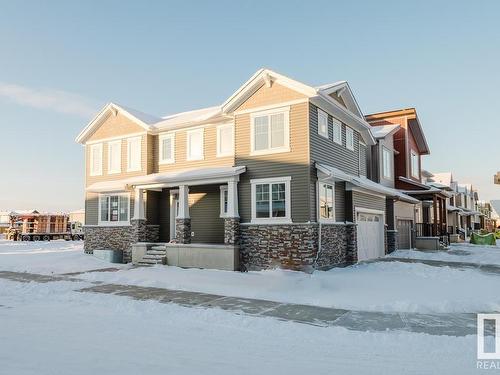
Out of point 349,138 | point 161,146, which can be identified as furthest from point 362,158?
point 161,146

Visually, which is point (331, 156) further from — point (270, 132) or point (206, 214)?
point (206, 214)

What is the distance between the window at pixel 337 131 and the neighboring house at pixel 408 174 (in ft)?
29.2

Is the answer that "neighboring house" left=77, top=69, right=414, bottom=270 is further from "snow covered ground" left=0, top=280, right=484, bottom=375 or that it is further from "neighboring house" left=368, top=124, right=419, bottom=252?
"snow covered ground" left=0, top=280, right=484, bottom=375

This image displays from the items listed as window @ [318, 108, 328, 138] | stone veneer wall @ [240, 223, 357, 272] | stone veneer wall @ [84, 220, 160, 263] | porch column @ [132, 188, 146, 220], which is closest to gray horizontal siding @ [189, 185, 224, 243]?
stone veneer wall @ [84, 220, 160, 263]

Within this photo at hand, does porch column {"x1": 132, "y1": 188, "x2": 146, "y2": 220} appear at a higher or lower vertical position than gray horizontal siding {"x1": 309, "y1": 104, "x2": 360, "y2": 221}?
lower

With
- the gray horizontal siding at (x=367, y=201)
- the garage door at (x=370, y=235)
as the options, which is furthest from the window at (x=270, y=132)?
the garage door at (x=370, y=235)

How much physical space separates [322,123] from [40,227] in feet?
116

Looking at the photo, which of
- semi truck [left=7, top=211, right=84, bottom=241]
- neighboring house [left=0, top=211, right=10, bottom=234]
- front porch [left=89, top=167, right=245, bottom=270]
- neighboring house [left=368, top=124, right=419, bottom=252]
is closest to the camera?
front porch [left=89, top=167, right=245, bottom=270]

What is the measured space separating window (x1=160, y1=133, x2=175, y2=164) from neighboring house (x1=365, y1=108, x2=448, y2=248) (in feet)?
46.3

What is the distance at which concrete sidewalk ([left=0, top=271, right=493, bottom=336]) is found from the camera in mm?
7672

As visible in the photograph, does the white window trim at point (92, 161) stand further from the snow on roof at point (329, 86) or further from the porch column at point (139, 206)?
the snow on roof at point (329, 86)

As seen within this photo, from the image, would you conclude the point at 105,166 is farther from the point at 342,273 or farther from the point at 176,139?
A: the point at 342,273

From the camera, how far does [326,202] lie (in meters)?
16.1

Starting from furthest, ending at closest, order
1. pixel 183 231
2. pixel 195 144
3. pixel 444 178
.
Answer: pixel 444 178
pixel 195 144
pixel 183 231
